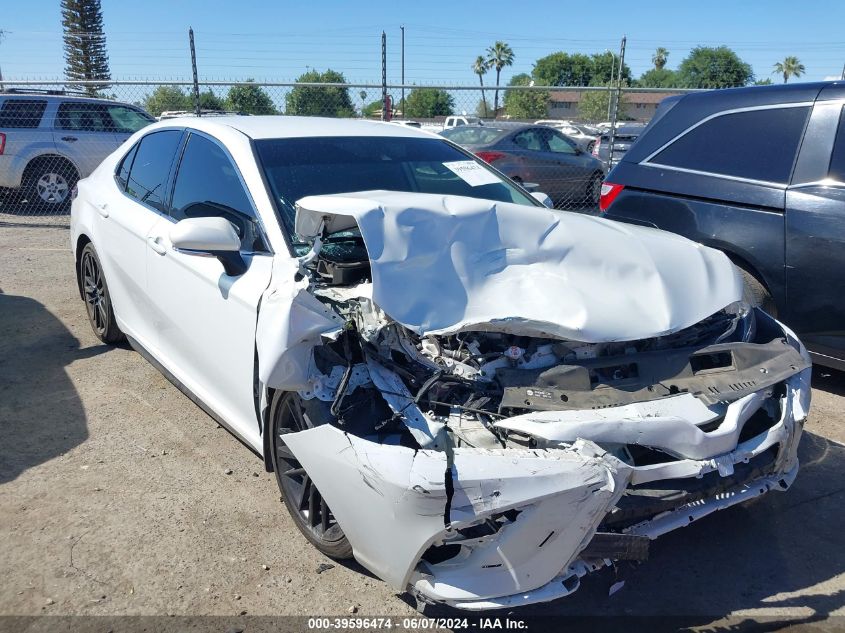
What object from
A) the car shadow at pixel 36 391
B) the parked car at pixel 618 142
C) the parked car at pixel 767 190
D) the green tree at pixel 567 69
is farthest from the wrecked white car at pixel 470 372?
the green tree at pixel 567 69

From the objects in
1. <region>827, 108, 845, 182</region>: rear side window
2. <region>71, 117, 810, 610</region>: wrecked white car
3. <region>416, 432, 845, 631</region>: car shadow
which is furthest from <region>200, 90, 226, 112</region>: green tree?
<region>416, 432, 845, 631</region>: car shadow

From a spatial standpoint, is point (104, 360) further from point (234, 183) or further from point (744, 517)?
point (744, 517)

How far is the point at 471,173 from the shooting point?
13.5ft

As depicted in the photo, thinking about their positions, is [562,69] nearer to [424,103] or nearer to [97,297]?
[424,103]

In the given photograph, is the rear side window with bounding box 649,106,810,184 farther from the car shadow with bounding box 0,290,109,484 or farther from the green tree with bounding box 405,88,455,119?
the green tree with bounding box 405,88,455,119

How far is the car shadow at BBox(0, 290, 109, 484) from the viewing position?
379cm

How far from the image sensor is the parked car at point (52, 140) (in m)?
10.7

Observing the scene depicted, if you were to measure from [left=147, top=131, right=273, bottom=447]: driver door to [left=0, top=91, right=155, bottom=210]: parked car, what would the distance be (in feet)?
27.3

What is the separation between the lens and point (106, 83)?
10.9 metres

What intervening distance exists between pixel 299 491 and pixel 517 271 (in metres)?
1.28

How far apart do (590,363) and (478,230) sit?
74cm

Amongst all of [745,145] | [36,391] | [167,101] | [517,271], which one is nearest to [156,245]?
[36,391]

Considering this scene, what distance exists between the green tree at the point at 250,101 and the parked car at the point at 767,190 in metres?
9.15

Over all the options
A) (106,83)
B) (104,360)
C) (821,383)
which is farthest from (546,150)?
(104,360)
